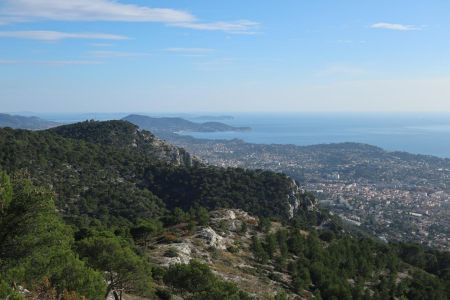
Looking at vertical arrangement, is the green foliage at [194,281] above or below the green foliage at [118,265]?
below

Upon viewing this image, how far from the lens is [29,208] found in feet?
49.5

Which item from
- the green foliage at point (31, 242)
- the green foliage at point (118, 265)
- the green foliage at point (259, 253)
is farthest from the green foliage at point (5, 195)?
the green foliage at point (259, 253)

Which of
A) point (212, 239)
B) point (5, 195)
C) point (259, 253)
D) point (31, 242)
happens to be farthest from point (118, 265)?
point (259, 253)

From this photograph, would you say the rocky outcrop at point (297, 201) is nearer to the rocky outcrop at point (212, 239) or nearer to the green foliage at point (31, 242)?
the rocky outcrop at point (212, 239)

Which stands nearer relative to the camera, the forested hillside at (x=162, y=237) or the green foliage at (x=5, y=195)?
A: the green foliage at (x=5, y=195)

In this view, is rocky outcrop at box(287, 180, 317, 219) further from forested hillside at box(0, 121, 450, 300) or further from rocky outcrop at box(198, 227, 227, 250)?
rocky outcrop at box(198, 227, 227, 250)

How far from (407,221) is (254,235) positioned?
92614 millimetres

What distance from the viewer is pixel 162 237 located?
144ft

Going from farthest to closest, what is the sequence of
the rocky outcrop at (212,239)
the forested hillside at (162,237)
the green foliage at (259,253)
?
the rocky outcrop at (212,239)
the green foliage at (259,253)
the forested hillside at (162,237)

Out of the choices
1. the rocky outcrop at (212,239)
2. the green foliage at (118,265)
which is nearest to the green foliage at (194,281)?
the green foliage at (118,265)

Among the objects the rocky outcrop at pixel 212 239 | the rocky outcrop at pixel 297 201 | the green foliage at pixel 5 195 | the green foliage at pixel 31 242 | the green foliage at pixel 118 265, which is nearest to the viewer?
the green foliage at pixel 5 195

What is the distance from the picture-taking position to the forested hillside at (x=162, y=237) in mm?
15953

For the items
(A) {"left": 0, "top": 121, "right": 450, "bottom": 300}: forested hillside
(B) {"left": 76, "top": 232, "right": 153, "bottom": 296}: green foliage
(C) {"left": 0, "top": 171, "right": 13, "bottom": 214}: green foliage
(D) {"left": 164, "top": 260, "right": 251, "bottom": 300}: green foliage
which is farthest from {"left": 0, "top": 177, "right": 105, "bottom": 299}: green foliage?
(D) {"left": 164, "top": 260, "right": 251, "bottom": 300}: green foliage

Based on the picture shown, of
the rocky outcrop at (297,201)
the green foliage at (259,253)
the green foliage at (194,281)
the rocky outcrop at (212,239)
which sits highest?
the green foliage at (194,281)
